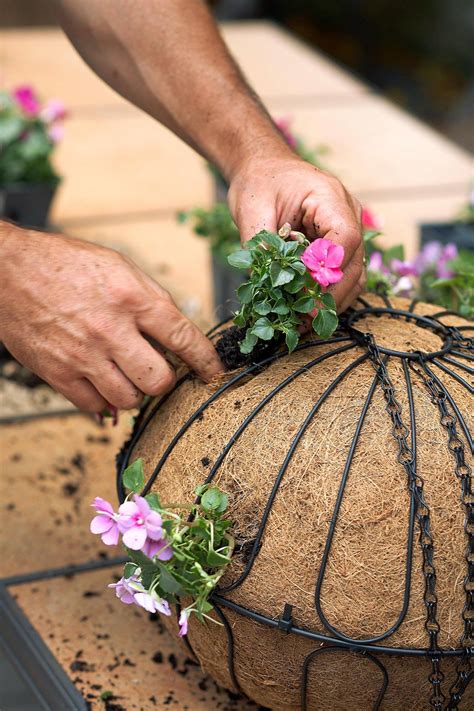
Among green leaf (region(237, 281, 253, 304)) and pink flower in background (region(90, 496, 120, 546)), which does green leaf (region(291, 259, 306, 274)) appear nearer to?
green leaf (region(237, 281, 253, 304))

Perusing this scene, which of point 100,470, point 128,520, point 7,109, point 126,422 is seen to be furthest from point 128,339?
point 7,109

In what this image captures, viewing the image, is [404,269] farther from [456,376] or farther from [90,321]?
[90,321]

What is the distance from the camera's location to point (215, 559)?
61.0 inches

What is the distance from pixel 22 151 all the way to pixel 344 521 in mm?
2646

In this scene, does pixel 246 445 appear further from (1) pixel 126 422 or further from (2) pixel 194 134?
(1) pixel 126 422

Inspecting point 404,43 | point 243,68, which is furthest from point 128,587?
point 404,43

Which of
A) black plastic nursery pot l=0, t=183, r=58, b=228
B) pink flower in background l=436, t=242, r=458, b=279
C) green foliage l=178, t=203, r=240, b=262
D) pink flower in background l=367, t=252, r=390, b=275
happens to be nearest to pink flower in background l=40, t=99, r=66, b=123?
black plastic nursery pot l=0, t=183, r=58, b=228

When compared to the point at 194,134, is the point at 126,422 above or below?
below

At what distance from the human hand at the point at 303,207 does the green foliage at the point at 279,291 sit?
92mm

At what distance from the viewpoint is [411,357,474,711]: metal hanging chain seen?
1.58 m

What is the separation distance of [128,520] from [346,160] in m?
3.53

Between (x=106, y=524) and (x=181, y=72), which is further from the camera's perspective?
(x=181, y=72)

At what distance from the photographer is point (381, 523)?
157 centimetres

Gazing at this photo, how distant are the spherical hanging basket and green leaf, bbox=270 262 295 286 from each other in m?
0.18
